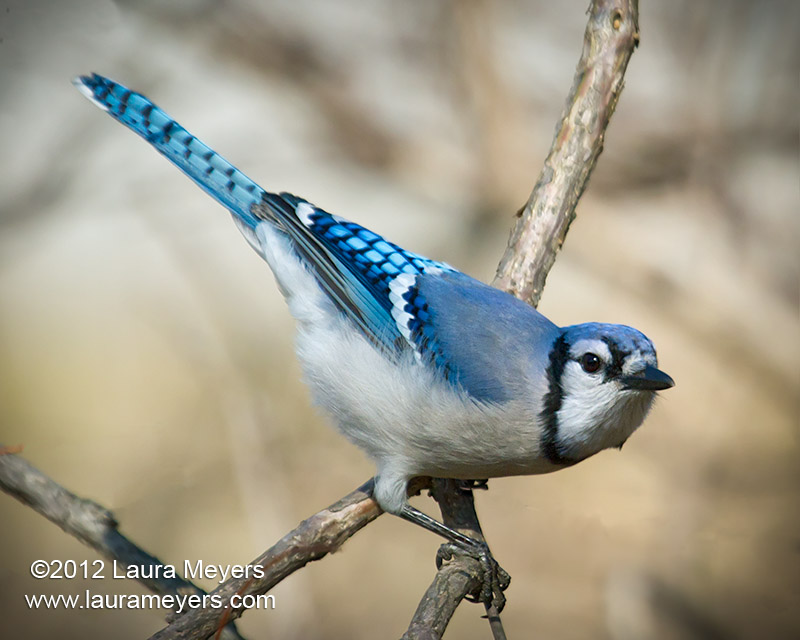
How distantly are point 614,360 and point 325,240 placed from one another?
932 millimetres

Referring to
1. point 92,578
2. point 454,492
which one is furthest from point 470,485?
point 92,578

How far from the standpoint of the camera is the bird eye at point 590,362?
82.9 inches

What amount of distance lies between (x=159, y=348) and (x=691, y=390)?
8.23ft

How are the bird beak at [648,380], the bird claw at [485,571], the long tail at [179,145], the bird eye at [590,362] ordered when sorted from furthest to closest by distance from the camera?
the long tail at [179,145], the bird claw at [485,571], the bird eye at [590,362], the bird beak at [648,380]

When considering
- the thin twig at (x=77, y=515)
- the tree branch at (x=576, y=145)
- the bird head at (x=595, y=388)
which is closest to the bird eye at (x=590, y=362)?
the bird head at (x=595, y=388)

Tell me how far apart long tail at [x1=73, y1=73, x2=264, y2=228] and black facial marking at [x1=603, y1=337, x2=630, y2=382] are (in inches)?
46.3

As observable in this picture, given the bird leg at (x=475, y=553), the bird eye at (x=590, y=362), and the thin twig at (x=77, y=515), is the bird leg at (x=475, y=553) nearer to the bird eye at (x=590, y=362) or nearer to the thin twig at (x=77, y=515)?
the bird eye at (x=590, y=362)

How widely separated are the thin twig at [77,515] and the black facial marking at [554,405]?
37.9 inches

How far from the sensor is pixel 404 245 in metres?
4.09

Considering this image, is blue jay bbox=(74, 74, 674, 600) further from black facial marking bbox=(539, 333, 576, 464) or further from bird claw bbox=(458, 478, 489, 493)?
bird claw bbox=(458, 478, 489, 493)

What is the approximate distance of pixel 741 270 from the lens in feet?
13.9

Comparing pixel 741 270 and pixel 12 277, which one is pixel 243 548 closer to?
pixel 12 277

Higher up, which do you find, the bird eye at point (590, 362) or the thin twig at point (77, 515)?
the bird eye at point (590, 362)

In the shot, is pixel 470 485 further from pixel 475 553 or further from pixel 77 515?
pixel 77 515
